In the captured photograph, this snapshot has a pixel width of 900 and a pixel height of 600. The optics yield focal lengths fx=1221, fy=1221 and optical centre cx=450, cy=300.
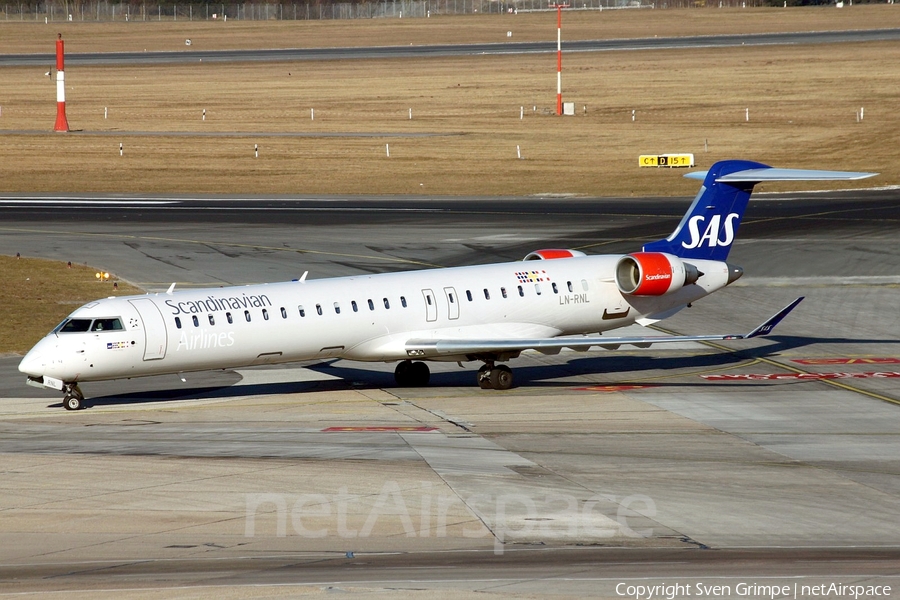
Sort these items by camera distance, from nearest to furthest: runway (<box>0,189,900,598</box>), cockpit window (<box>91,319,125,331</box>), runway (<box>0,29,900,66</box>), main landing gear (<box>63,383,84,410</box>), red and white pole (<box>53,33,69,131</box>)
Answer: runway (<box>0,189,900,598</box>) → cockpit window (<box>91,319,125,331</box>) → main landing gear (<box>63,383,84,410</box>) → red and white pole (<box>53,33,69,131</box>) → runway (<box>0,29,900,66</box>)

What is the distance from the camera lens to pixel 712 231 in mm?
33562

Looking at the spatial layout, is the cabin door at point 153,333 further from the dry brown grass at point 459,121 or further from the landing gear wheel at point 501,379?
the dry brown grass at point 459,121

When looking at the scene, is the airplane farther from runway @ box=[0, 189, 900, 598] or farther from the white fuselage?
runway @ box=[0, 189, 900, 598]

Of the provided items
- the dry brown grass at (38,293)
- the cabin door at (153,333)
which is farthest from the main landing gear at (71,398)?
the dry brown grass at (38,293)

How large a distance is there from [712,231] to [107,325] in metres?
16.5

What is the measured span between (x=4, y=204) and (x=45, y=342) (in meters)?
38.4

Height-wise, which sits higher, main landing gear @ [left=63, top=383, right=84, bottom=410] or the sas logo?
the sas logo

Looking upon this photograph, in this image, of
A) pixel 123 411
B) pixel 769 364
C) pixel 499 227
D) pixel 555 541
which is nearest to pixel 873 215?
pixel 499 227

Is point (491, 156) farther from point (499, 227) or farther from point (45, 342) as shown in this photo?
point (45, 342)

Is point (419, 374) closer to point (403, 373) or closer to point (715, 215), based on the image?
point (403, 373)

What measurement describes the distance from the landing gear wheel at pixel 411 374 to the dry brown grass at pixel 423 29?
351 ft

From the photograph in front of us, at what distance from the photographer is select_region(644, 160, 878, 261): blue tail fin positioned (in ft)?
109

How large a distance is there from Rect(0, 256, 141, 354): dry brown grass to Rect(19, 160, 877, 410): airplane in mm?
8400

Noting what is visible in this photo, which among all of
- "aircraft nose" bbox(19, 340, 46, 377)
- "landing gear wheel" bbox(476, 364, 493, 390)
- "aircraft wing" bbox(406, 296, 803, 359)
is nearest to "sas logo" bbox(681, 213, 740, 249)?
"aircraft wing" bbox(406, 296, 803, 359)
